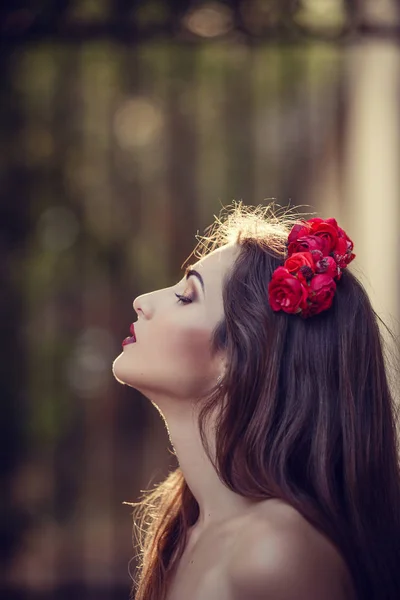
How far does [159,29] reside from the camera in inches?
114

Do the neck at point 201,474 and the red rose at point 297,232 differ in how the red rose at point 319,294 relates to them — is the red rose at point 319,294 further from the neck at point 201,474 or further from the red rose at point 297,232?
the neck at point 201,474

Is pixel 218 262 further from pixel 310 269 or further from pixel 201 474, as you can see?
pixel 201 474

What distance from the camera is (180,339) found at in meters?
1.58

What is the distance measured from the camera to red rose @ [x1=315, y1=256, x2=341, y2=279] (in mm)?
1582

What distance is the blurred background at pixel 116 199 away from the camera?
4.55 meters

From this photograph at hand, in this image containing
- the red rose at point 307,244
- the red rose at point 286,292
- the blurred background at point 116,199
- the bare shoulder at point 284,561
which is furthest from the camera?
the blurred background at point 116,199

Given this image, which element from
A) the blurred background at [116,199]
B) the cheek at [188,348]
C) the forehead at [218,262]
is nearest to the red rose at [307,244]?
the forehead at [218,262]

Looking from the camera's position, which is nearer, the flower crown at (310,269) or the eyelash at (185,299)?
the flower crown at (310,269)

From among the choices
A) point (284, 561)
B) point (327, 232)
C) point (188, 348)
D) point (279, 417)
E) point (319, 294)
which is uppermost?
point (327, 232)

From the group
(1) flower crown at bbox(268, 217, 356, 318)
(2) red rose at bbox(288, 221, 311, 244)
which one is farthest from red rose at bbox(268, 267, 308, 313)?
(2) red rose at bbox(288, 221, 311, 244)

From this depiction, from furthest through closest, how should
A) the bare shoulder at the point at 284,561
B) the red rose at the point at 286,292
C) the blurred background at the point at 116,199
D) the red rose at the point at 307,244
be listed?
the blurred background at the point at 116,199, the red rose at the point at 307,244, the red rose at the point at 286,292, the bare shoulder at the point at 284,561

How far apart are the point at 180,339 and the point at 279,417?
0.24m

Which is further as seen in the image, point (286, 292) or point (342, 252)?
point (342, 252)

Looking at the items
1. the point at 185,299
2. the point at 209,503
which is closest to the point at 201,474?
the point at 209,503
